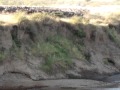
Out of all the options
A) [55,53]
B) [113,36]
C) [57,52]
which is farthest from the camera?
[113,36]

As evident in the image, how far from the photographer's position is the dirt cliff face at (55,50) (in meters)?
31.1

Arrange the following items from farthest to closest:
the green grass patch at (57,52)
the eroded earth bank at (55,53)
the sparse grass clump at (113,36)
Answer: the sparse grass clump at (113,36), the green grass patch at (57,52), the eroded earth bank at (55,53)

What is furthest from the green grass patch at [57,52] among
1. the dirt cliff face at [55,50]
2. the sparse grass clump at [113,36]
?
the sparse grass clump at [113,36]

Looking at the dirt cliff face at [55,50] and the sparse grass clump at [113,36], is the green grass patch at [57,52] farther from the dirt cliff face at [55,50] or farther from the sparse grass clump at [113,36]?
the sparse grass clump at [113,36]

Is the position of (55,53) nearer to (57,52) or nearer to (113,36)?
(57,52)

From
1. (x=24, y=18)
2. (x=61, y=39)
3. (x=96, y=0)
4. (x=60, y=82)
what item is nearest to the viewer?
(x=60, y=82)

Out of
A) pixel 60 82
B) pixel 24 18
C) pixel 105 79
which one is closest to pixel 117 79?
pixel 105 79

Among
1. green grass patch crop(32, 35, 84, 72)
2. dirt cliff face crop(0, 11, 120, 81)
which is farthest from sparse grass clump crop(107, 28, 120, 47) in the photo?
green grass patch crop(32, 35, 84, 72)

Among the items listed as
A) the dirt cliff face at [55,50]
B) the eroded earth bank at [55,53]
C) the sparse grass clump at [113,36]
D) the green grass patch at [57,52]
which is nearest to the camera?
the eroded earth bank at [55,53]

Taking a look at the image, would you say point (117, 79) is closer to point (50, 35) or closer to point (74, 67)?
point (74, 67)

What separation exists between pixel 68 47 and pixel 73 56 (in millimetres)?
952

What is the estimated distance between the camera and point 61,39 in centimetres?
3588

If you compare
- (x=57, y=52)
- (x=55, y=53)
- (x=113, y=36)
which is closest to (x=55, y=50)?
(x=57, y=52)

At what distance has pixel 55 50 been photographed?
34.1m
